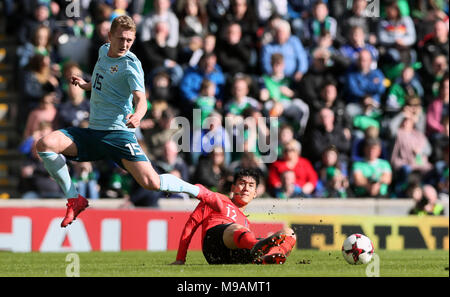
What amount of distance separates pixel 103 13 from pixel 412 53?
5.99 meters

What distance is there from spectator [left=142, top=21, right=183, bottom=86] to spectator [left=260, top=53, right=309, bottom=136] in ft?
5.00

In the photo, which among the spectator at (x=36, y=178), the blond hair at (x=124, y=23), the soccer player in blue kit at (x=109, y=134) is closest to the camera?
the blond hair at (x=124, y=23)

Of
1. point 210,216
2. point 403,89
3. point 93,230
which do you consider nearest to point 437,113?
point 403,89

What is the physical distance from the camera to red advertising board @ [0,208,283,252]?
1409cm

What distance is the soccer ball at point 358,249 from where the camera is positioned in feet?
34.4

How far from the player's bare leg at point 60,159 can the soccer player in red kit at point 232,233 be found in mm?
1118

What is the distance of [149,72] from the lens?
54.0 ft

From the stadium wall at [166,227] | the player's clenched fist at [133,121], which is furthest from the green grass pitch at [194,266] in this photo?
the player's clenched fist at [133,121]

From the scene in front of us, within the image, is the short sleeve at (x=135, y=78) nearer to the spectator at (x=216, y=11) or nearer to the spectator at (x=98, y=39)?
the spectator at (x=98, y=39)

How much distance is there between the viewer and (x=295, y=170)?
51.6ft

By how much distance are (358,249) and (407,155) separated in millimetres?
6714

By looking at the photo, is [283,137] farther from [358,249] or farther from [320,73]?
[358,249]

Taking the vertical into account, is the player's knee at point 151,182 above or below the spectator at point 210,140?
below
